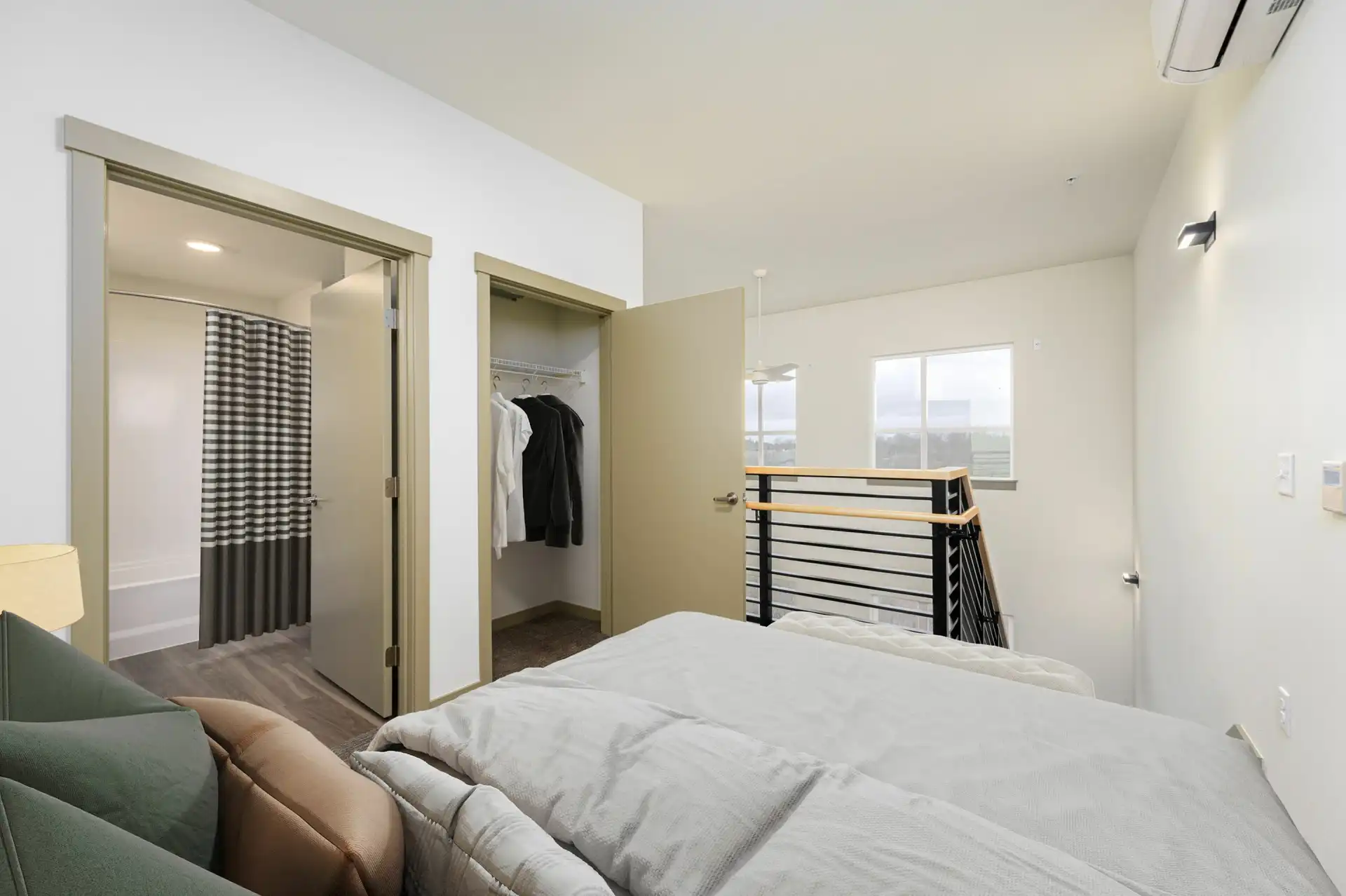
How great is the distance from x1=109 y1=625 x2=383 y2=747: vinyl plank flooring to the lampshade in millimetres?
1269

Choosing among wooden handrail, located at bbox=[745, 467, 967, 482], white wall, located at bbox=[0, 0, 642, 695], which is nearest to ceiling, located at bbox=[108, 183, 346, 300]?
white wall, located at bbox=[0, 0, 642, 695]

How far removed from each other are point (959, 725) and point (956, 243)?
12.6ft

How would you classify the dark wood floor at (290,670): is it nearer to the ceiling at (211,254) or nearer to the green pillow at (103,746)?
the green pillow at (103,746)

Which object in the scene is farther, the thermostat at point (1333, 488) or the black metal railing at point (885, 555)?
the black metal railing at point (885, 555)

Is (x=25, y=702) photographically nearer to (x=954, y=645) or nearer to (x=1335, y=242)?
(x=954, y=645)

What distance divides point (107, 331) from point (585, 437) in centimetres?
255

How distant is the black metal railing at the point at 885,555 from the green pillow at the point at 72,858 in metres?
1.76

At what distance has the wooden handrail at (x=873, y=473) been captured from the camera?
8.98 feet

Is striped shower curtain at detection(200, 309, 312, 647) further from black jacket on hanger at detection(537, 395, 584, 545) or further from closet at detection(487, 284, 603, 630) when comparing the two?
black jacket on hanger at detection(537, 395, 584, 545)

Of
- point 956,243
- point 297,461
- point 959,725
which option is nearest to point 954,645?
point 959,725

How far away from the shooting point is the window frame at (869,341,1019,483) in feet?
16.1

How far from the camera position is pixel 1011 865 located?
61 centimetres

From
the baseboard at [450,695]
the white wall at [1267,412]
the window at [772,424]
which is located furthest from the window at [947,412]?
the baseboard at [450,695]

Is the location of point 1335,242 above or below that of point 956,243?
below
